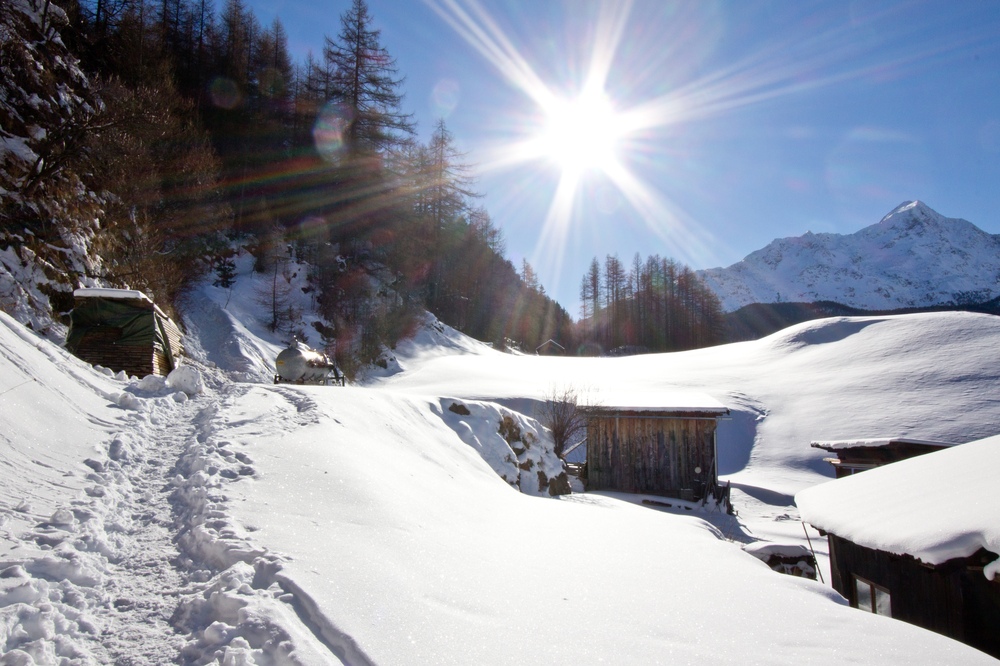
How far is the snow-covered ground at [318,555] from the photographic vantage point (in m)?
2.53

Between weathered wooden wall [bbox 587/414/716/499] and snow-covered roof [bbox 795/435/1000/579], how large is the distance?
8749mm

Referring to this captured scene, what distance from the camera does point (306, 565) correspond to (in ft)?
10.2

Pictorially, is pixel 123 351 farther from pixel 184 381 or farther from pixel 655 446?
pixel 655 446

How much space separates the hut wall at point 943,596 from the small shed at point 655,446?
9.34m

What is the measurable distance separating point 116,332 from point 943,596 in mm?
14795

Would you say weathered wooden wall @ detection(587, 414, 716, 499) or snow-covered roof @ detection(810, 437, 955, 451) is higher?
snow-covered roof @ detection(810, 437, 955, 451)

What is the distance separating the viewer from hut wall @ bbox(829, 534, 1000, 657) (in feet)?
15.9

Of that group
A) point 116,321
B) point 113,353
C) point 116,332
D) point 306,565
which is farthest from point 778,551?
point 116,321

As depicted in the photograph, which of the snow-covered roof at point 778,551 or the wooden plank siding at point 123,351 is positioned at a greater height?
the wooden plank siding at point 123,351

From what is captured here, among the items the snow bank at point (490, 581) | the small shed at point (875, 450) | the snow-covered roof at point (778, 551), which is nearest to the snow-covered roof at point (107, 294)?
the snow bank at point (490, 581)

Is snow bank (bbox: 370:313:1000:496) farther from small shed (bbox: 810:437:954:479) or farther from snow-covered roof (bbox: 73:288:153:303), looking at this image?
snow-covered roof (bbox: 73:288:153:303)

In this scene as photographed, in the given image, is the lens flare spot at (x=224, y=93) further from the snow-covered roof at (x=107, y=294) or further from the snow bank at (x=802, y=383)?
the snow-covered roof at (x=107, y=294)

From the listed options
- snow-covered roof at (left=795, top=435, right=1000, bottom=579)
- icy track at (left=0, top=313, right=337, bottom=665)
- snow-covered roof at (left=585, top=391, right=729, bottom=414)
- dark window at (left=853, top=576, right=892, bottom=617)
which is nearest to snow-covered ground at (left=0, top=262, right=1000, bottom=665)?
icy track at (left=0, top=313, right=337, bottom=665)

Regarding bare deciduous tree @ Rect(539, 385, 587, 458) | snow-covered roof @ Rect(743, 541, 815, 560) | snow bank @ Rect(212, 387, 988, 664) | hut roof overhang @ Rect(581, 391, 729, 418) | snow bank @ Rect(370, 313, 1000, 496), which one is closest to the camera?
snow bank @ Rect(212, 387, 988, 664)
